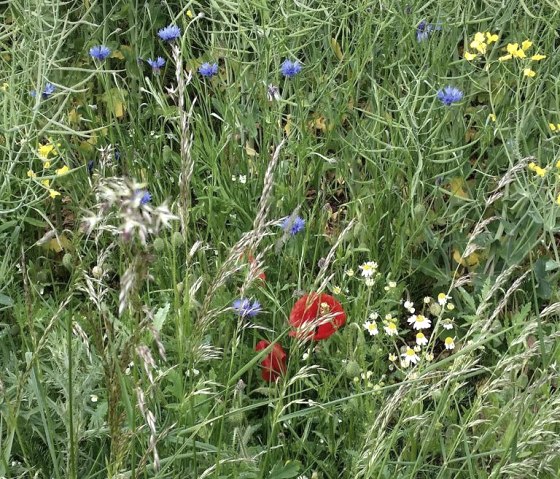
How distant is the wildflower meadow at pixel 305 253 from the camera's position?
1.50m

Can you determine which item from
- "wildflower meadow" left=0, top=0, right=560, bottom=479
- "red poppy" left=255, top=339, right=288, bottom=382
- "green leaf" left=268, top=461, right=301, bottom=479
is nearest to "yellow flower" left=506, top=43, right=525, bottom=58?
"wildflower meadow" left=0, top=0, right=560, bottom=479

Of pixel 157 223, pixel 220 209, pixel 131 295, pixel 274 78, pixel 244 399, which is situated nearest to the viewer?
pixel 157 223

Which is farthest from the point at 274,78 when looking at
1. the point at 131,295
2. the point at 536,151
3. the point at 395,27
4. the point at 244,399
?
the point at 131,295

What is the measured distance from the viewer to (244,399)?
1.73 m

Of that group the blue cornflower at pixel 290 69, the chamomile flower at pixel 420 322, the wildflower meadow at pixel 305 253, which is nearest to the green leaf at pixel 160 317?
the wildflower meadow at pixel 305 253

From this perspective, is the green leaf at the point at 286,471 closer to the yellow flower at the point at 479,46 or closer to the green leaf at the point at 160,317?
the green leaf at the point at 160,317

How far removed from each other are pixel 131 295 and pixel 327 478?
0.85m

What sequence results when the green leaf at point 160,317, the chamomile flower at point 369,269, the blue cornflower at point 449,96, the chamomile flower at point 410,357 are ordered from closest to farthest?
the green leaf at point 160,317
the chamomile flower at point 410,357
the chamomile flower at point 369,269
the blue cornflower at point 449,96

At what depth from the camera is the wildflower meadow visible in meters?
1.50

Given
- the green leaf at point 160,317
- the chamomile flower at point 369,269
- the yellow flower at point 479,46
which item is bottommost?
the chamomile flower at point 369,269

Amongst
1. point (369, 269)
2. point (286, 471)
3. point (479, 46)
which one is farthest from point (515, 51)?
point (286, 471)

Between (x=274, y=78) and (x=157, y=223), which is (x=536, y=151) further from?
(x=157, y=223)

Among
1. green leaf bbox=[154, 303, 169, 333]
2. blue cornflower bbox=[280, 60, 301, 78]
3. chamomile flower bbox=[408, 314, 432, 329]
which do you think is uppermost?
blue cornflower bbox=[280, 60, 301, 78]

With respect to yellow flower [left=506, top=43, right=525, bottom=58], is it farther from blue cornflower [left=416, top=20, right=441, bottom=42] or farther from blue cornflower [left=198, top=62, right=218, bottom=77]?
blue cornflower [left=198, top=62, right=218, bottom=77]
